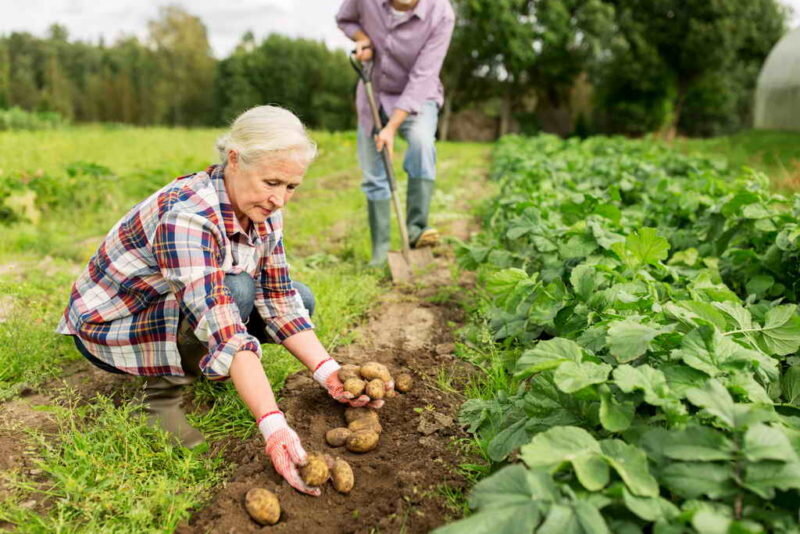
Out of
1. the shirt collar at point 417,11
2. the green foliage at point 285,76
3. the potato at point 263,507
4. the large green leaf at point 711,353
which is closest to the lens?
the large green leaf at point 711,353

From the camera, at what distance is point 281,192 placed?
6.79ft

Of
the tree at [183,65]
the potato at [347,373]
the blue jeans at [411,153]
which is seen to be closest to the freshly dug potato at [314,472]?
the potato at [347,373]

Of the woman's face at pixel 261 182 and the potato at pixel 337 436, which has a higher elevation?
the woman's face at pixel 261 182

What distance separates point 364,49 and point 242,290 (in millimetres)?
2523

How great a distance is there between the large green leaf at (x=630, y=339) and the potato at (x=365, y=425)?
868 millimetres

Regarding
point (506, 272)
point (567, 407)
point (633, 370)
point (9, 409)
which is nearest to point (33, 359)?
point (9, 409)

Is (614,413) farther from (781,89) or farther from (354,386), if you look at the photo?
(781,89)

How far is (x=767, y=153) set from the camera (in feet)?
37.0

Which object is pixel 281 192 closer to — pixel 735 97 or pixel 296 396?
pixel 296 396

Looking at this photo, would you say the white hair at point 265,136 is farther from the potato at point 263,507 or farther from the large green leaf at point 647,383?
the large green leaf at point 647,383

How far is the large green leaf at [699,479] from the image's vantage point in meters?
1.26

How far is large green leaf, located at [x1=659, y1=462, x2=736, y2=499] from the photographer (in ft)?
4.14

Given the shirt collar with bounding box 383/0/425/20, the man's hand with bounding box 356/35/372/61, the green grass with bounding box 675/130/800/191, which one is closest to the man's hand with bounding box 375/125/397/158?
the man's hand with bounding box 356/35/372/61

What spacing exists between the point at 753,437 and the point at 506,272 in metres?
1.26
